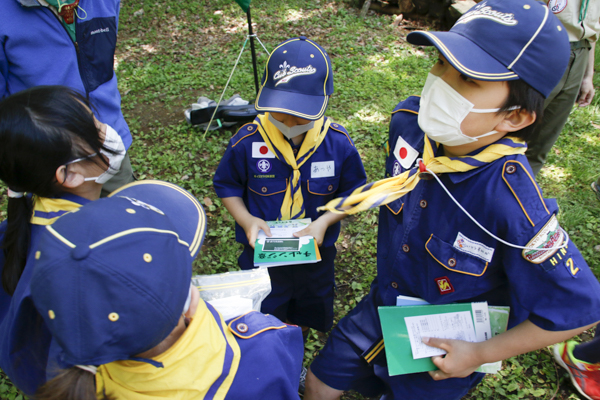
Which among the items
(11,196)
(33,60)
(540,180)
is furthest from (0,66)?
(540,180)

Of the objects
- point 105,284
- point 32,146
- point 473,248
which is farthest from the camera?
point 473,248

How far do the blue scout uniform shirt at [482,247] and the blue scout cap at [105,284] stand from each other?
0.99 m

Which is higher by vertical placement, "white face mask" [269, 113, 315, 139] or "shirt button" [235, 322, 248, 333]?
"white face mask" [269, 113, 315, 139]

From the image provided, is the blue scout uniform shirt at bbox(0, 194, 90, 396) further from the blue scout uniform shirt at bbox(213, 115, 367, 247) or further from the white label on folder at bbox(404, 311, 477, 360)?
the white label on folder at bbox(404, 311, 477, 360)

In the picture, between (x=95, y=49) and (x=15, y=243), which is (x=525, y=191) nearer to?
(x=15, y=243)

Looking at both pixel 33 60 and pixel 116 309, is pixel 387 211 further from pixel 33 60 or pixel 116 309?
pixel 33 60

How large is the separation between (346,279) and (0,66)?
2.70m

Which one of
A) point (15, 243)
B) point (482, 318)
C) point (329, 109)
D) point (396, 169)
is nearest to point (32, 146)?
point (15, 243)

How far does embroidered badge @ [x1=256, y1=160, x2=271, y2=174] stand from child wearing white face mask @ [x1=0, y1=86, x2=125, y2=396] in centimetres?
76

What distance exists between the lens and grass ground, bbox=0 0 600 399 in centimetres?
306

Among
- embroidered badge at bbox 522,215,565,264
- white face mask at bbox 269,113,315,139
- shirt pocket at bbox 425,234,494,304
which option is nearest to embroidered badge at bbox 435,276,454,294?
shirt pocket at bbox 425,234,494,304

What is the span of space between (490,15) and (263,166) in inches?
48.0

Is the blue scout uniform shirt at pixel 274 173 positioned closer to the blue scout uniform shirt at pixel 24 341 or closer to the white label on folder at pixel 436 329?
the white label on folder at pixel 436 329

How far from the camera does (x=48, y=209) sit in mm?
1283
